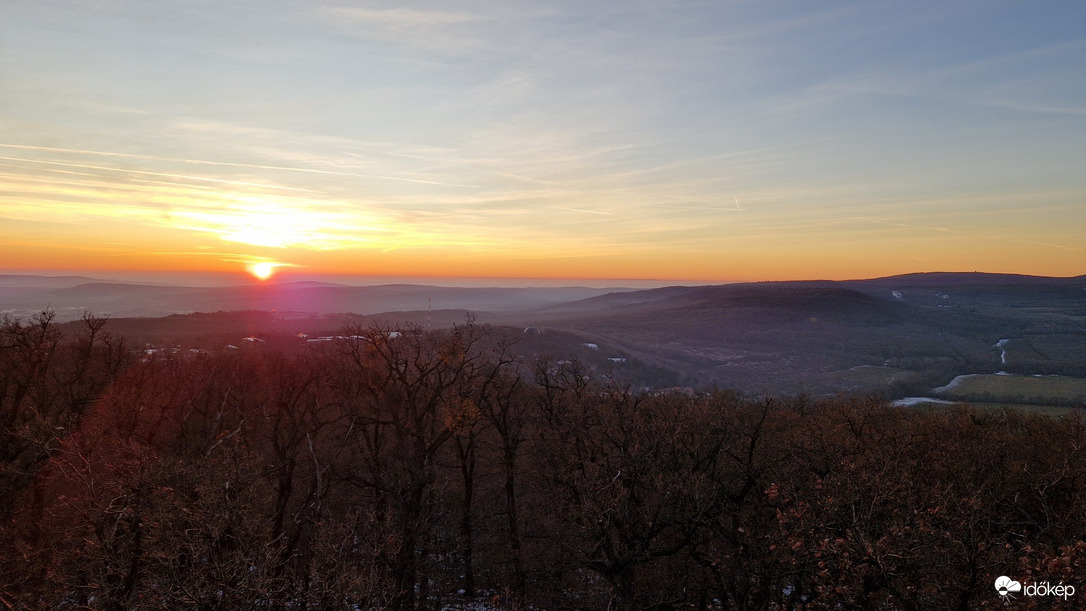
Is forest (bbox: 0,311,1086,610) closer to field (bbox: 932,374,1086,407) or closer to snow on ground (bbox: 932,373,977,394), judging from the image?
field (bbox: 932,374,1086,407)

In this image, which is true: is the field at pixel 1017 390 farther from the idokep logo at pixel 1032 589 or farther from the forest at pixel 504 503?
the idokep logo at pixel 1032 589

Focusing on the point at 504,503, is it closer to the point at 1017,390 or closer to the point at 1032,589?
the point at 1032,589

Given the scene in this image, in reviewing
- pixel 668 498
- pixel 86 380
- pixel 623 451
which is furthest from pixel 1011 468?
pixel 86 380

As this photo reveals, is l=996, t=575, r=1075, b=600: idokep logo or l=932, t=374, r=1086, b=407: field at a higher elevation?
l=996, t=575, r=1075, b=600: idokep logo

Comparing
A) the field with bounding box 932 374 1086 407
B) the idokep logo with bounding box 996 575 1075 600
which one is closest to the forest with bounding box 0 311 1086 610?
the idokep logo with bounding box 996 575 1075 600

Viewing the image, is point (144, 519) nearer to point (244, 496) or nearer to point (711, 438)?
point (244, 496)
